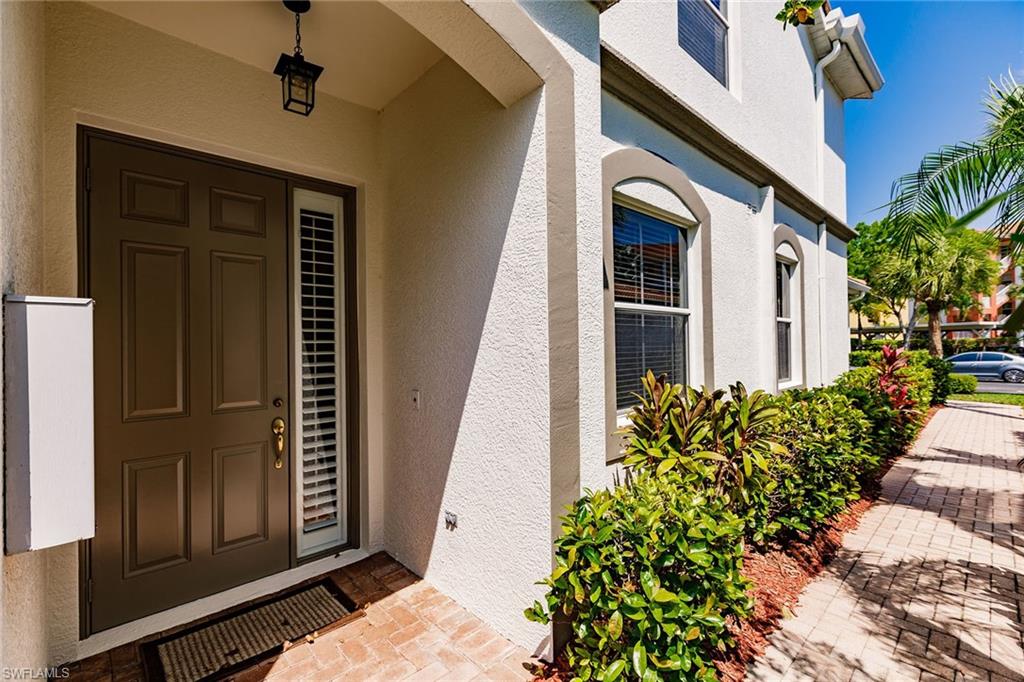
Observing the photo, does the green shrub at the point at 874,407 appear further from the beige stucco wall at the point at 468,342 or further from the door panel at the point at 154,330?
the door panel at the point at 154,330

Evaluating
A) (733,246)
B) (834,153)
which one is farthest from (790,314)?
(834,153)

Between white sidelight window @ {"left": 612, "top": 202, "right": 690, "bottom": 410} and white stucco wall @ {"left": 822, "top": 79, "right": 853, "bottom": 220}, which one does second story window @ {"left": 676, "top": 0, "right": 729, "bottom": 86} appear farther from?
white stucco wall @ {"left": 822, "top": 79, "right": 853, "bottom": 220}

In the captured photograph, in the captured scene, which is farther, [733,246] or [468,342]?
[733,246]

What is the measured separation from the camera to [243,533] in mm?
3859

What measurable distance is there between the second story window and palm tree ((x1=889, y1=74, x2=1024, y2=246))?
269 cm

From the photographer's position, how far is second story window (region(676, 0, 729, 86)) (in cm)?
553

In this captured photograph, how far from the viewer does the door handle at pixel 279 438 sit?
157 inches

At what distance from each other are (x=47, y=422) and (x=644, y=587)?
277 centimetres

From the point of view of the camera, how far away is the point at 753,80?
22.0ft

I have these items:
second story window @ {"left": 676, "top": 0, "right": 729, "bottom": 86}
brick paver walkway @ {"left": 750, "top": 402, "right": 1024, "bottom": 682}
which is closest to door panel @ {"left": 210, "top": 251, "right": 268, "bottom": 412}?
brick paver walkway @ {"left": 750, "top": 402, "right": 1024, "bottom": 682}

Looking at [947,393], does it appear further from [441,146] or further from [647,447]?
[441,146]

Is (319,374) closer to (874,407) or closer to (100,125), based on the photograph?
(100,125)

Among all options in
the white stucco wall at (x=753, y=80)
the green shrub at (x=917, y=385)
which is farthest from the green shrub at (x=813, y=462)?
the green shrub at (x=917, y=385)

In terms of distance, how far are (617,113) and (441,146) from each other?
1640mm
